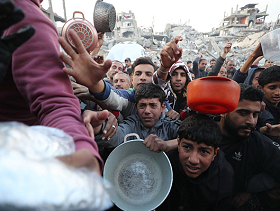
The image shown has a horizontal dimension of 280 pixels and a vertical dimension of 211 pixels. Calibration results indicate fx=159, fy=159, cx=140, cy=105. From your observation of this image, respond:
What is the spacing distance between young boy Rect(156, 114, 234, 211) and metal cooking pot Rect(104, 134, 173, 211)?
0.26 m

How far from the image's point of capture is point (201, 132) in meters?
1.62

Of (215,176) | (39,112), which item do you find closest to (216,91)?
(215,176)

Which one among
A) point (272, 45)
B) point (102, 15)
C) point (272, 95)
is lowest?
point (272, 95)

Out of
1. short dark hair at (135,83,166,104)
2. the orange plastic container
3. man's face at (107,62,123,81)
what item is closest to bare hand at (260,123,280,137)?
the orange plastic container

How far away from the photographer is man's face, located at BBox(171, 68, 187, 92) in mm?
3074

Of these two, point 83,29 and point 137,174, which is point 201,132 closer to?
point 137,174

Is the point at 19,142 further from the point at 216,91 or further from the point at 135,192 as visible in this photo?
the point at 135,192

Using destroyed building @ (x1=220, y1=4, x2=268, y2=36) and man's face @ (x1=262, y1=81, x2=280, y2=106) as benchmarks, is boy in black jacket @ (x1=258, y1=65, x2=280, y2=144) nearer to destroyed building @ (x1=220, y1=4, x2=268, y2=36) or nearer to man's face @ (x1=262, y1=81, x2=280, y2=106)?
man's face @ (x1=262, y1=81, x2=280, y2=106)

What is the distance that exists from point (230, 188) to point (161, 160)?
2.71 ft

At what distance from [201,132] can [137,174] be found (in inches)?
31.0

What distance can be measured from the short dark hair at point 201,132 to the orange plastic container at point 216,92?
32cm

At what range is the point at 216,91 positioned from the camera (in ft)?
4.35

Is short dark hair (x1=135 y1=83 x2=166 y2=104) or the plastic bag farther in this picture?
short dark hair (x1=135 y1=83 x2=166 y2=104)

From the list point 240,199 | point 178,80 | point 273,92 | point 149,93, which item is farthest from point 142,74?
point 240,199
